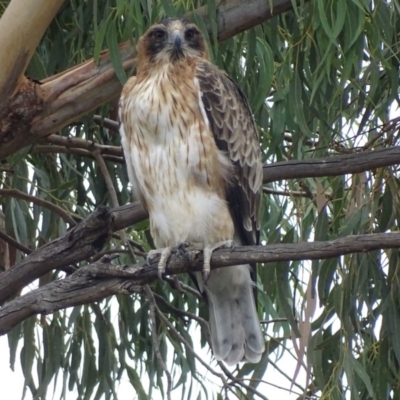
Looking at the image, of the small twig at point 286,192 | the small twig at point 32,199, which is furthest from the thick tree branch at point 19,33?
the small twig at point 286,192

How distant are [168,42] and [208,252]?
3.06 ft

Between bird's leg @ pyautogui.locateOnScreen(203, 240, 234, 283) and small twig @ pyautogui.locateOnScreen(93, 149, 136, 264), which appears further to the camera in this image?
small twig @ pyautogui.locateOnScreen(93, 149, 136, 264)

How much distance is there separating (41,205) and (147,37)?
757 millimetres

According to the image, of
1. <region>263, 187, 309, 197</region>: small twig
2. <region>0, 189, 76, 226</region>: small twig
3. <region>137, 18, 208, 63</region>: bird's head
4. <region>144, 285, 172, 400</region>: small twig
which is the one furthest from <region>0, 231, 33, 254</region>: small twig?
<region>263, 187, 309, 197</region>: small twig

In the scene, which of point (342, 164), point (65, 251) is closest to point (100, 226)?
point (65, 251)

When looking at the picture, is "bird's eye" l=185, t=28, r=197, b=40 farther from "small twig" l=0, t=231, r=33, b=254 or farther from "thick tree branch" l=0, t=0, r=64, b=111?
"small twig" l=0, t=231, r=33, b=254

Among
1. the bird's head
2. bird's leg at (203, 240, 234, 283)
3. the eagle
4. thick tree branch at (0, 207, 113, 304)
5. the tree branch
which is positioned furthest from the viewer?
the bird's head

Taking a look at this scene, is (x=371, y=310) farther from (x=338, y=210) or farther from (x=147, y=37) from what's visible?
(x=147, y=37)

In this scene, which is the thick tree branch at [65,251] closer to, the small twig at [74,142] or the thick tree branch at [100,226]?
the thick tree branch at [100,226]

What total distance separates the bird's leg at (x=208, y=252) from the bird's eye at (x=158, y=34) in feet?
2.78

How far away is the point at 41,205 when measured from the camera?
351 centimetres

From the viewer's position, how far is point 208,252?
10.3ft

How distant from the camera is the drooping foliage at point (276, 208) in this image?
3.04 meters

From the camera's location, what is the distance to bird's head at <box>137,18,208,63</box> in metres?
3.61
